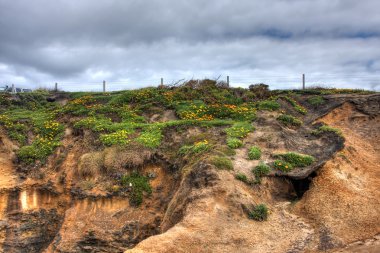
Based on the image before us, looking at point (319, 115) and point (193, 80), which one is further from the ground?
point (193, 80)

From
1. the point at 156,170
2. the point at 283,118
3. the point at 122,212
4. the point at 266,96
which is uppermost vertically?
the point at 266,96

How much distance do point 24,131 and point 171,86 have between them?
9.04m

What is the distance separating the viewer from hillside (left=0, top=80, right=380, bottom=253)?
10.1 metres

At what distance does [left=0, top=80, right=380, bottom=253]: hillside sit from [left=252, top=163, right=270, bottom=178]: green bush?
0.04 metres

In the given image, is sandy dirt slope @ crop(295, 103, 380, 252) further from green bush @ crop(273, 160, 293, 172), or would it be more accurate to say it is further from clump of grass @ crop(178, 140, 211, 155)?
clump of grass @ crop(178, 140, 211, 155)

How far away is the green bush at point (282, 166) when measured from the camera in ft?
40.9

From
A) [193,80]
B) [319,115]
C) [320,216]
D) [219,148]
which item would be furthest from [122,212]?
[193,80]

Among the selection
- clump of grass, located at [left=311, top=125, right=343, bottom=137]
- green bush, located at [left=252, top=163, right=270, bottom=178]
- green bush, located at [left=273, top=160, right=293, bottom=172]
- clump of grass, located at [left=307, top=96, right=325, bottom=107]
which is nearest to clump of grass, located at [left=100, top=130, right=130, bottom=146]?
green bush, located at [left=252, top=163, right=270, bottom=178]

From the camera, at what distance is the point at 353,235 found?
9805mm

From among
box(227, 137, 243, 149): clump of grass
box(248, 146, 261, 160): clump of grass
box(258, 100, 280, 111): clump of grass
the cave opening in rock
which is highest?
box(258, 100, 280, 111): clump of grass

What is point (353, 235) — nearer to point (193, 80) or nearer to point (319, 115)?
point (319, 115)

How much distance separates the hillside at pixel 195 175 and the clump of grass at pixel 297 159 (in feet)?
0.13

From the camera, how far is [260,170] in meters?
12.3

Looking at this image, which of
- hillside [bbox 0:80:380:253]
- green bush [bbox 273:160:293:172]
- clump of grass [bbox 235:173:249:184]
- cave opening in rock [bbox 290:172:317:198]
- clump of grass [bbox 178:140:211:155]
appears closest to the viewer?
hillside [bbox 0:80:380:253]
